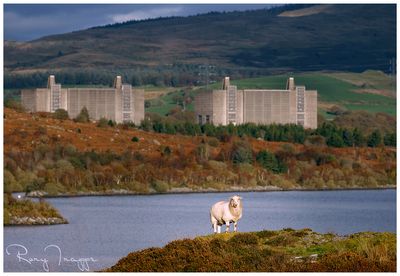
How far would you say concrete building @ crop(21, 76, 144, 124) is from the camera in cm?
16588

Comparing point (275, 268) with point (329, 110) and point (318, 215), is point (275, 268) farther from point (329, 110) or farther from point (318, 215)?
point (329, 110)

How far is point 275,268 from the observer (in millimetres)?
21438

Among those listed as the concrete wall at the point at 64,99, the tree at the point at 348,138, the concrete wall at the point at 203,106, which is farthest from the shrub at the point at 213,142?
the concrete wall at the point at 64,99

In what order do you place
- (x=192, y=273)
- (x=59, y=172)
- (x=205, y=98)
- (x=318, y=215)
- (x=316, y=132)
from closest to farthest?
(x=192, y=273) < (x=318, y=215) < (x=59, y=172) < (x=316, y=132) < (x=205, y=98)

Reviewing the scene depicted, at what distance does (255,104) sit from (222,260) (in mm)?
151644

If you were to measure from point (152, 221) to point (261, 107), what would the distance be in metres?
115

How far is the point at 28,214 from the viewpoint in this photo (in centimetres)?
5634

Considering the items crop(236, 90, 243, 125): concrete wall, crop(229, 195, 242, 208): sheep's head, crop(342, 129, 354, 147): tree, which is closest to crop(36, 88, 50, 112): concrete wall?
crop(236, 90, 243, 125): concrete wall

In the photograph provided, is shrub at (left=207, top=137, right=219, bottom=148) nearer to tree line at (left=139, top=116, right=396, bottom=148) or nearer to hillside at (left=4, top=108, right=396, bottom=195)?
hillside at (left=4, top=108, right=396, bottom=195)

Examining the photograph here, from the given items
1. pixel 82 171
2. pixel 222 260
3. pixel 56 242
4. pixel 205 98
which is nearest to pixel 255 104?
pixel 205 98

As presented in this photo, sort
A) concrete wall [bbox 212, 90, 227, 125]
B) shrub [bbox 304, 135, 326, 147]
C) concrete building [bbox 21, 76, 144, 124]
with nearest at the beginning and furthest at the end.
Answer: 1. shrub [bbox 304, 135, 326, 147]
2. concrete building [bbox 21, 76, 144, 124]
3. concrete wall [bbox 212, 90, 227, 125]

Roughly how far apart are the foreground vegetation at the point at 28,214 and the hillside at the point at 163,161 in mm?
30743

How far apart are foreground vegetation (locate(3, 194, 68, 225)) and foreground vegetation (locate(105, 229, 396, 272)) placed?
3214 centimetres

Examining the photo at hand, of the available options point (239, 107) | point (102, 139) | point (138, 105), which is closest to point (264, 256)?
point (102, 139)
